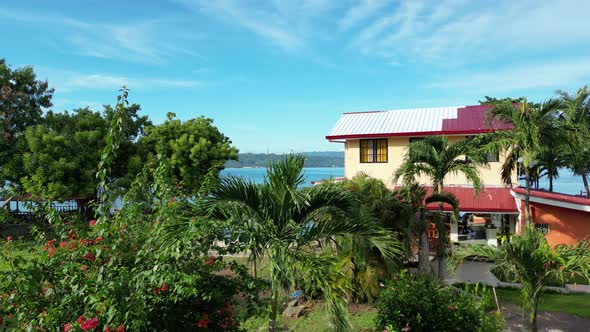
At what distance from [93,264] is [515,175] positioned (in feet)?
60.5

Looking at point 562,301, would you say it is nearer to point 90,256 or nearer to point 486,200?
point 486,200

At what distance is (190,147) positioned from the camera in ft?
97.9

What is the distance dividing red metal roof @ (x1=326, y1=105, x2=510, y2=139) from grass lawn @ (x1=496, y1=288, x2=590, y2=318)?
7900mm

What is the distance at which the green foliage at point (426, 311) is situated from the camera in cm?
693

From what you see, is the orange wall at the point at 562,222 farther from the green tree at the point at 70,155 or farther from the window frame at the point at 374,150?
the green tree at the point at 70,155

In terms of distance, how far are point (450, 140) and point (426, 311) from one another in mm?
13148

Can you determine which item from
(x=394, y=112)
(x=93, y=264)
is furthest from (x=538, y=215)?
(x=93, y=264)

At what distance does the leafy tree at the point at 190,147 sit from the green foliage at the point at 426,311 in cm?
2257

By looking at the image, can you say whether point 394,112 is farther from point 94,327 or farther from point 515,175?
point 94,327

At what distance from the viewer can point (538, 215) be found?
15164 mm

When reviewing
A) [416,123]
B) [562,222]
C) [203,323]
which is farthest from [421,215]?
[416,123]

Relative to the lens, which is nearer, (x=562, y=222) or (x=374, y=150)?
(x=562, y=222)

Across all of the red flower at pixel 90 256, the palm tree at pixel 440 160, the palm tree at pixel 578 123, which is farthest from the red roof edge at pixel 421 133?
the red flower at pixel 90 256

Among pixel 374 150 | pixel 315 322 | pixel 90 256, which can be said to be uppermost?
pixel 374 150
